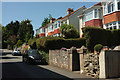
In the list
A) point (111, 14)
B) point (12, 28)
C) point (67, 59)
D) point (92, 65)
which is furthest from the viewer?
point (12, 28)

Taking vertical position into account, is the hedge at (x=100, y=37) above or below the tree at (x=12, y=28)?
below

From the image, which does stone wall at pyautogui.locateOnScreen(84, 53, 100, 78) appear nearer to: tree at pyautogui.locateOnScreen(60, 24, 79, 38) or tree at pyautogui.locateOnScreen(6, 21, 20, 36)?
tree at pyautogui.locateOnScreen(60, 24, 79, 38)

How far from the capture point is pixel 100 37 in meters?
20.7

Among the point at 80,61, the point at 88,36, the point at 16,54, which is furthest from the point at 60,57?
the point at 16,54

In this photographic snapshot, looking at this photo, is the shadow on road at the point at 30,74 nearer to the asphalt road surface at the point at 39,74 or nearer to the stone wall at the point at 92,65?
the asphalt road surface at the point at 39,74

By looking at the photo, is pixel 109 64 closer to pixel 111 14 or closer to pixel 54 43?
pixel 54 43

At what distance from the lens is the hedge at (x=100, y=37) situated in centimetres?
1952

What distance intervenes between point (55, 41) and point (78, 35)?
12.4 meters

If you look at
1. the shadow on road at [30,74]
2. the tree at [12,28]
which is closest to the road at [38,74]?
the shadow on road at [30,74]

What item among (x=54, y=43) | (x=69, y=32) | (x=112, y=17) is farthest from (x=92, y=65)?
(x=69, y=32)

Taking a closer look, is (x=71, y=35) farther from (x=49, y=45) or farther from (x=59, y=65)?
(x=59, y=65)

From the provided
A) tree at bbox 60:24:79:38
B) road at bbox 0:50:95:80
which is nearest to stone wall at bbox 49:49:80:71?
road at bbox 0:50:95:80

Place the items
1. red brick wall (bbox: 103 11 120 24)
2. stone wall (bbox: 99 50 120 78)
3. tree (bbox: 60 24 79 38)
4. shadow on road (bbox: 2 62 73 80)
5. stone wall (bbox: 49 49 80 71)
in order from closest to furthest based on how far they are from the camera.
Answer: stone wall (bbox: 99 50 120 78) → shadow on road (bbox: 2 62 73 80) → stone wall (bbox: 49 49 80 71) → red brick wall (bbox: 103 11 120 24) → tree (bbox: 60 24 79 38)

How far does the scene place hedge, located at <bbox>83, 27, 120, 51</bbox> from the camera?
19516mm
